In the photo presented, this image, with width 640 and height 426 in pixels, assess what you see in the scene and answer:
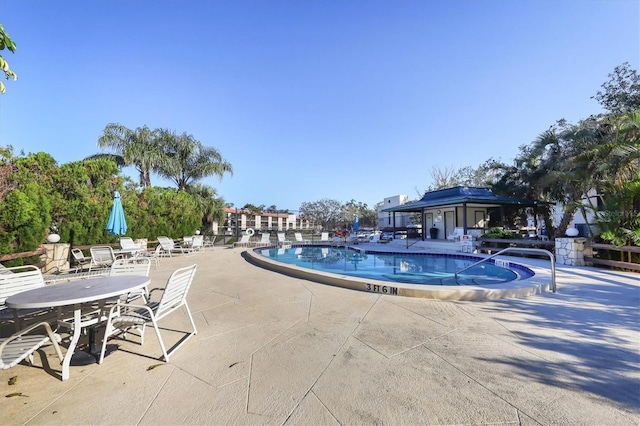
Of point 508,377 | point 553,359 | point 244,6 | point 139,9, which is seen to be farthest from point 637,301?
point 139,9

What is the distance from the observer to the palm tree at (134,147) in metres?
16.6

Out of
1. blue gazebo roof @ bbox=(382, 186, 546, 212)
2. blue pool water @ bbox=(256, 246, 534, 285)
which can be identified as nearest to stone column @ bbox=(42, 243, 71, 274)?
blue pool water @ bbox=(256, 246, 534, 285)

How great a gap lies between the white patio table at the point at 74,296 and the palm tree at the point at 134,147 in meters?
17.1

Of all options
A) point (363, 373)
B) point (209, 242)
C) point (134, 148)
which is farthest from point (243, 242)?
point (363, 373)

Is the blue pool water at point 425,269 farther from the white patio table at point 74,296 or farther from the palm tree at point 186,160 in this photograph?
the palm tree at point 186,160

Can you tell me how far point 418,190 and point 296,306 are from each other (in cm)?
3110

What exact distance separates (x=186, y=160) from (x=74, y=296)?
1903 cm

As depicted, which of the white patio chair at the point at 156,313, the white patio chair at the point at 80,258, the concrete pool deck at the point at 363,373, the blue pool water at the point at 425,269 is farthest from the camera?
the blue pool water at the point at 425,269

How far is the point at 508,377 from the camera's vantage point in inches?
82.0

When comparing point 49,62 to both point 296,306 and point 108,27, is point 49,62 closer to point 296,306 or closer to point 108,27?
point 108,27

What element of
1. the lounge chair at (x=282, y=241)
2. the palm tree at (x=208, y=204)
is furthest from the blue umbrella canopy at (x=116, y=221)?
the palm tree at (x=208, y=204)

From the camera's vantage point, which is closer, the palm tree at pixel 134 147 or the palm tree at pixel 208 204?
the palm tree at pixel 134 147

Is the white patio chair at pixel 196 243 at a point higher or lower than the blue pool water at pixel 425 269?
higher

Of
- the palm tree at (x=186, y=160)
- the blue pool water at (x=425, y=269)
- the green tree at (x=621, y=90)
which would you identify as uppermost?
the green tree at (x=621, y=90)
